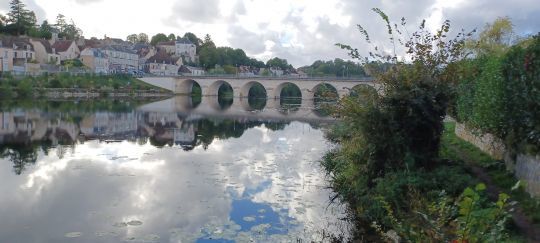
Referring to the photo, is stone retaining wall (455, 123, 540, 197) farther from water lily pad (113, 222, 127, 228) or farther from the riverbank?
water lily pad (113, 222, 127, 228)

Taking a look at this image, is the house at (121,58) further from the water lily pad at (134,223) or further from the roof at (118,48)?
the water lily pad at (134,223)

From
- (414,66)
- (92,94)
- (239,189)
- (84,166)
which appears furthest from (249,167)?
(92,94)

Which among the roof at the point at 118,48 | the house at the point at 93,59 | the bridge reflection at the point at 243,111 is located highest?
the roof at the point at 118,48

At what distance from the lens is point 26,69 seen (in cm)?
7788

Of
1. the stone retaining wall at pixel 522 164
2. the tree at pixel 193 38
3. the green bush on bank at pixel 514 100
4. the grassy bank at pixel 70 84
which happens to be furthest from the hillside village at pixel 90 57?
the green bush on bank at pixel 514 100

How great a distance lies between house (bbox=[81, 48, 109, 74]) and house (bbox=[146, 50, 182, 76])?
17682 millimetres

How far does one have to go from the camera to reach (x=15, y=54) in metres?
79.2

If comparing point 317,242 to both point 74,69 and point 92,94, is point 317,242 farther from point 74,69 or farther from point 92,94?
point 74,69

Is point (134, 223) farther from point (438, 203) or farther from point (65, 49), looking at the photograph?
point (65, 49)

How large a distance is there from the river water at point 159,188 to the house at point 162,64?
9099cm

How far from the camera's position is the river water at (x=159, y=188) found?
36.4 ft

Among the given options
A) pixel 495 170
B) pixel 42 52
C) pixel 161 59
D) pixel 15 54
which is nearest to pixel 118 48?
pixel 161 59

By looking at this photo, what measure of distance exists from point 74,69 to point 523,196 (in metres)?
82.1

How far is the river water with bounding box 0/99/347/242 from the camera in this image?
11.1 m
